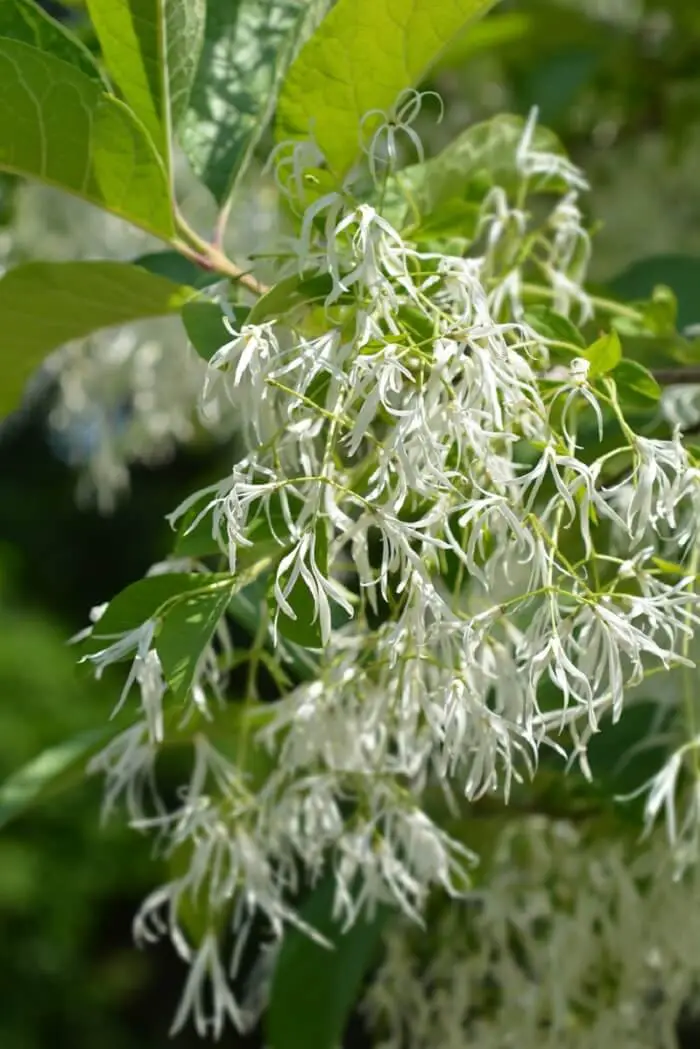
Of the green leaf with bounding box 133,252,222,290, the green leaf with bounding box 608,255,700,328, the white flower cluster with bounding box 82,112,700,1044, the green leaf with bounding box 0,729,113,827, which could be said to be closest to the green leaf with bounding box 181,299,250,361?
the white flower cluster with bounding box 82,112,700,1044

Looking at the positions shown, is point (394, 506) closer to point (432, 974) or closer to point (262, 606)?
point (262, 606)

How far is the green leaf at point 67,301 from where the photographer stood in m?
0.51

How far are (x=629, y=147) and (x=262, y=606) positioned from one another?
2.64 ft

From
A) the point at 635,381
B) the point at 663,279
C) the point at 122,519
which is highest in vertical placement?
the point at 635,381

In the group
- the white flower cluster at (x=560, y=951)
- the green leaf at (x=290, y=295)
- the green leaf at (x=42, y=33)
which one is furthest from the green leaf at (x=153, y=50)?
the white flower cluster at (x=560, y=951)

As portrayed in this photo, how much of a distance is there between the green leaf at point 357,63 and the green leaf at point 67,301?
8 cm

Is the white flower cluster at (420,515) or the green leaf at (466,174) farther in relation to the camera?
the green leaf at (466,174)

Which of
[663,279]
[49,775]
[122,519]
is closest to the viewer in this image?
[49,775]

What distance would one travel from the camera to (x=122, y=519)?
10.4 feet

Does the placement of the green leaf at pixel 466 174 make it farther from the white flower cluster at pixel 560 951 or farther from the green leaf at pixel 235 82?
the white flower cluster at pixel 560 951

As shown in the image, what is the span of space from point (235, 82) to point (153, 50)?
7 centimetres

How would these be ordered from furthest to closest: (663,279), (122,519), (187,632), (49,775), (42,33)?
(122,519) < (663,279) < (49,775) < (42,33) < (187,632)

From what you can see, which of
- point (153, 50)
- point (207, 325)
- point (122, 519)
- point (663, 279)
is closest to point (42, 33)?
point (153, 50)

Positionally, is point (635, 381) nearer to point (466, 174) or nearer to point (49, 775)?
point (466, 174)
